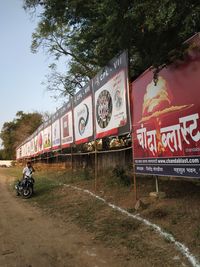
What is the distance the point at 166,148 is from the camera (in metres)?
8.46

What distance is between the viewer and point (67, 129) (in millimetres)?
20141

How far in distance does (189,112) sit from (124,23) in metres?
2.48

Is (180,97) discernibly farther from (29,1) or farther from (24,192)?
(24,192)

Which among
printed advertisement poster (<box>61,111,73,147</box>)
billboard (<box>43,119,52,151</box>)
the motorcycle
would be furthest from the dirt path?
billboard (<box>43,119,52,151</box>)

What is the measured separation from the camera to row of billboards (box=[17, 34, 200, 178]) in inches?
292

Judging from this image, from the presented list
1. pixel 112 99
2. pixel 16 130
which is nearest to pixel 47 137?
pixel 112 99

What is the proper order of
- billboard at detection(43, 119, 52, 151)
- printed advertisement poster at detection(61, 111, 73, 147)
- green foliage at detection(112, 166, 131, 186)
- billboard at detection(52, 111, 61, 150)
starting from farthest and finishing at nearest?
billboard at detection(43, 119, 52, 151) → billboard at detection(52, 111, 61, 150) → printed advertisement poster at detection(61, 111, 73, 147) → green foliage at detection(112, 166, 131, 186)

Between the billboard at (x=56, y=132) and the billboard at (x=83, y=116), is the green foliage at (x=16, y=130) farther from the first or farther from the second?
the billboard at (x=83, y=116)

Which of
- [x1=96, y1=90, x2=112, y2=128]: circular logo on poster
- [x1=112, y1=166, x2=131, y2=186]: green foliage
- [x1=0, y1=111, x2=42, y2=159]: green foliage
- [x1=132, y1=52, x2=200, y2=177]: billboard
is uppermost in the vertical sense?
[x1=0, y1=111, x2=42, y2=159]: green foliage

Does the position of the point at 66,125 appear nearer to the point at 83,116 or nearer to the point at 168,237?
the point at 83,116

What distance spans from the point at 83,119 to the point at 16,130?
75.7 metres

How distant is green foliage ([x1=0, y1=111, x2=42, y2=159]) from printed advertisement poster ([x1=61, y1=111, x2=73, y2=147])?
5916 centimetres

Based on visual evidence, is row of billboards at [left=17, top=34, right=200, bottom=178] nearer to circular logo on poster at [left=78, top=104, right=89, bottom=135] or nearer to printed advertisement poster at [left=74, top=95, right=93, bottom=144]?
printed advertisement poster at [left=74, top=95, right=93, bottom=144]

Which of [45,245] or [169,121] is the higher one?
[169,121]
